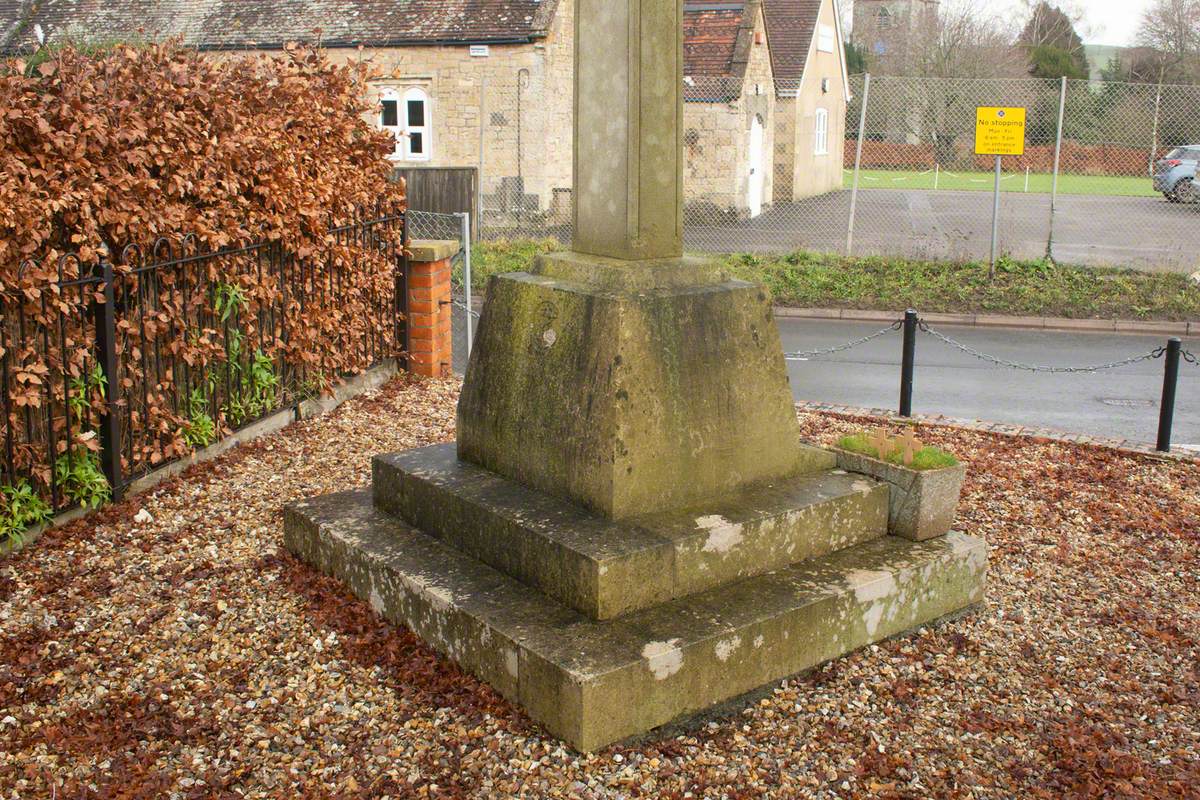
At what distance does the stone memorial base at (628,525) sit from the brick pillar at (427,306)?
3762 millimetres

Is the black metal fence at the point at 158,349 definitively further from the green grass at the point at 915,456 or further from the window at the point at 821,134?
the window at the point at 821,134

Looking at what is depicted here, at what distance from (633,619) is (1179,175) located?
32009 mm

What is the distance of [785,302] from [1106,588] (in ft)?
34.4

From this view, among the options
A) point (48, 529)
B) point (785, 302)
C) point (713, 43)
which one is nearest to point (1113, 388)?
point (785, 302)

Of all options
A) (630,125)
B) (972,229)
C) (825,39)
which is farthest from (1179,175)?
(630,125)

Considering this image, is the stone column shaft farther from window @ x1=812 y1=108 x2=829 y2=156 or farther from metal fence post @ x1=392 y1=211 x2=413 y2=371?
window @ x1=812 y1=108 x2=829 y2=156

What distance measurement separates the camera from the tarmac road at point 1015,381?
9.30m

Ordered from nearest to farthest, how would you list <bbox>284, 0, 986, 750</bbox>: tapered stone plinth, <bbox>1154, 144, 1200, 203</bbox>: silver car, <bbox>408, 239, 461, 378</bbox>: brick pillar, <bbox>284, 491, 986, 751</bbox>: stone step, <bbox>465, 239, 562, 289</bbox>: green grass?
<bbox>284, 491, 986, 751</bbox>: stone step, <bbox>284, 0, 986, 750</bbox>: tapered stone plinth, <bbox>408, 239, 461, 378</bbox>: brick pillar, <bbox>465, 239, 562, 289</bbox>: green grass, <bbox>1154, 144, 1200, 203</bbox>: silver car

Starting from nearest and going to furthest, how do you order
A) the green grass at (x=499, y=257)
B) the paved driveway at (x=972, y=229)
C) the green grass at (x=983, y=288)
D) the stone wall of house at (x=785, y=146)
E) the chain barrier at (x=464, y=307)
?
the chain barrier at (x=464, y=307), the green grass at (x=983, y=288), the green grass at (x=499, y=257), the paved driveway at (x=972, y=229), the stone wall of house at (x=785, y=146)

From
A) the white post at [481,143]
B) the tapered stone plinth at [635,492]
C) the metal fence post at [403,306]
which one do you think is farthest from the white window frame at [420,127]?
the tapered stone plinth at [635,492]

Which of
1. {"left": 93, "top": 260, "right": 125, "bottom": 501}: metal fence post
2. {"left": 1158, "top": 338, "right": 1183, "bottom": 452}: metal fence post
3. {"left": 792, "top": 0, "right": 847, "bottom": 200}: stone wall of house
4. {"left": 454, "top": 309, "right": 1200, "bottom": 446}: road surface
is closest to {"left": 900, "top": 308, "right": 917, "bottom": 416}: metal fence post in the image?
{"left": 454, "top": 309, "right": 1200, "bottom": 446}: road surface

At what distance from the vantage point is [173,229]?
20.1 ft

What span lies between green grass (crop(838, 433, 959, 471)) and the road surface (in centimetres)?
419

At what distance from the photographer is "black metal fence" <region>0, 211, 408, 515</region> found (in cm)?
534
